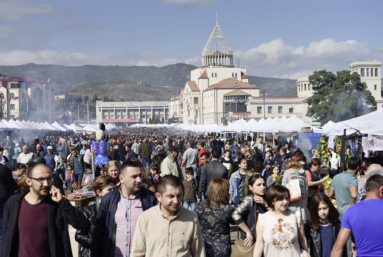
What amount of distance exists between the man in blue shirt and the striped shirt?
1.78 m

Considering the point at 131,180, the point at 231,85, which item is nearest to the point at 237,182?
the point at 131,180

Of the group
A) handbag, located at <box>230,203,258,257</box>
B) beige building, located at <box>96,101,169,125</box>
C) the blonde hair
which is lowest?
handbag, located at <box>230,203,258,257</box>

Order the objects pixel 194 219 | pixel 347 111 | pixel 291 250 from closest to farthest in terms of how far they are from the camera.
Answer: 1. pixel 194 219
2. pixel 291 250
3. pixel 347 111

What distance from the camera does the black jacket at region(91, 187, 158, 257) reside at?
12.3 ft

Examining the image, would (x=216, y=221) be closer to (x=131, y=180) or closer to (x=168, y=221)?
(x=131, y=180)

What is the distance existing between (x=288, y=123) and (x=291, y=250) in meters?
16.0

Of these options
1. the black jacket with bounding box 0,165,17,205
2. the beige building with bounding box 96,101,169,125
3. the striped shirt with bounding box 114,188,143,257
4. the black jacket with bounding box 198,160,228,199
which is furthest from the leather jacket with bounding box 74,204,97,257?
the beige building with bounding box 96,101,169,125

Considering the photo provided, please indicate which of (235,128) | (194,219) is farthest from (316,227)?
(235,128)

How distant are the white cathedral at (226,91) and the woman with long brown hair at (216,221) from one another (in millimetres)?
85494

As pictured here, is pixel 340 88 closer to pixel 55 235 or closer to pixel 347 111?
pixel 347 111

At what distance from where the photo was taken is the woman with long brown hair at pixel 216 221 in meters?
4.71

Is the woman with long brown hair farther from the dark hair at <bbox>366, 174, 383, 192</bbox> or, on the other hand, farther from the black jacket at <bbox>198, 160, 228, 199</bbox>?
the black jacket at <bbox>198, 160, 228, 199</bbox>

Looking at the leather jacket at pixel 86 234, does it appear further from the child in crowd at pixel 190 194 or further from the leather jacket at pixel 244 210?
the child in crowd at pixel 190 194

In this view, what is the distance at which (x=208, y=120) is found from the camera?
109750mm
